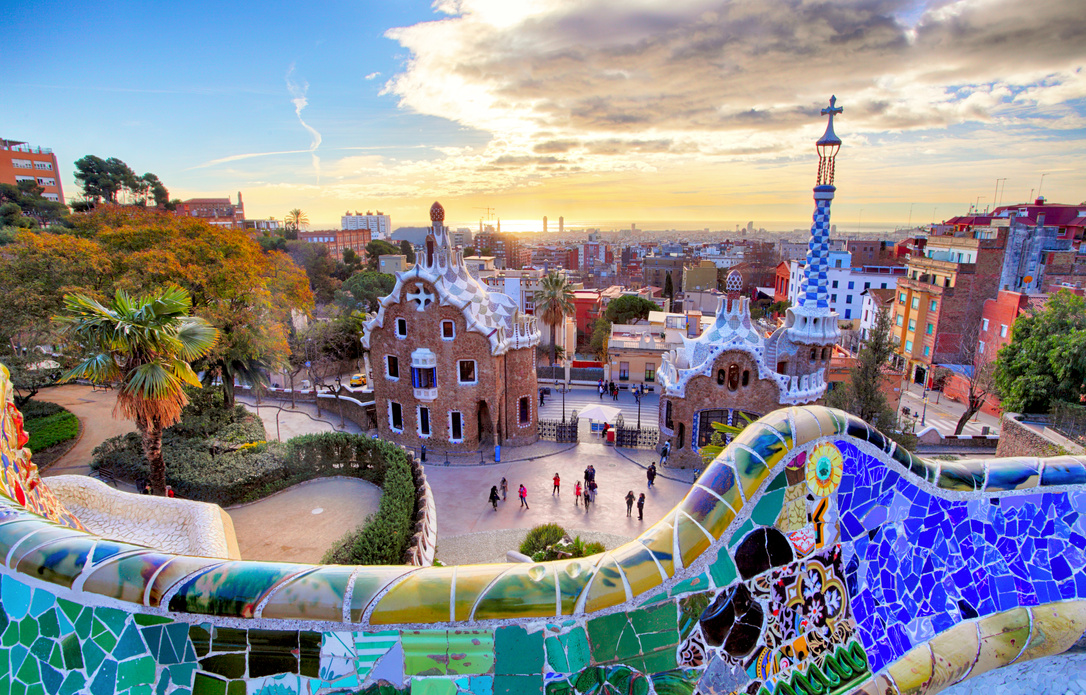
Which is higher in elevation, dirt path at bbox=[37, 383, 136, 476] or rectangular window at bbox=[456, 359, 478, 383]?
rectangular window at bbox=[456, 359, 478, 383]

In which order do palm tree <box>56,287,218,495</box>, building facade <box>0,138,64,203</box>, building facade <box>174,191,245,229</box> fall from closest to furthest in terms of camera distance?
palm tree <box>56,287,218,495</box>, building facade <box>0,138,64,203</box>, building facade <box>174,191,245,229</box>

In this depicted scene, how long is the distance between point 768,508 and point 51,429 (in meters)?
25.6

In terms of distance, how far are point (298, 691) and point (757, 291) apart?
78.0m

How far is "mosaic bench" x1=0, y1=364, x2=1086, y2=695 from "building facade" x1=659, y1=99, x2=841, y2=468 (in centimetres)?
1525

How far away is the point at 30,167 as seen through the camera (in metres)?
62.2

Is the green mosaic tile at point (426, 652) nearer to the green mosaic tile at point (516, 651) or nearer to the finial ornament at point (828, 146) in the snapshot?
the green mosaic tile at point (516, 651)

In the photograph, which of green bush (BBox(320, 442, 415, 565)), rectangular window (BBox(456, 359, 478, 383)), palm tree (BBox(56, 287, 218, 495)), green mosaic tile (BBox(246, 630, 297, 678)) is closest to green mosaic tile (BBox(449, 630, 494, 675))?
green mosaic tile (BBox(246, 630, 297, 678))

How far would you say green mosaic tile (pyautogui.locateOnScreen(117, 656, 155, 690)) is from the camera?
12.1ft

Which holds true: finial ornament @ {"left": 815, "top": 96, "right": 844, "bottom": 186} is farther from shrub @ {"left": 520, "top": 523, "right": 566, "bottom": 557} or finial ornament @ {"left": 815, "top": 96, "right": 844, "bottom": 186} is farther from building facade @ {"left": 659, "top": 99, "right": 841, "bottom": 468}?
shrub @ {"left": 520, "top": 523, "right": 566, "bottom": 557}

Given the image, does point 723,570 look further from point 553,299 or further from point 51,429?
point 553,299

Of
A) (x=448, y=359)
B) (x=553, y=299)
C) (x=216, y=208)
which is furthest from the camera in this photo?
(x=216, y=208)

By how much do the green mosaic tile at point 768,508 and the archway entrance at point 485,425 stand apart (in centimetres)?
2088

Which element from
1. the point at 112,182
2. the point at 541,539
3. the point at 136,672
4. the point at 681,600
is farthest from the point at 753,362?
the point at 112,182

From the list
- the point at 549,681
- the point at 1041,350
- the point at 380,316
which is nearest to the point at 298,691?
the point at 549,681
